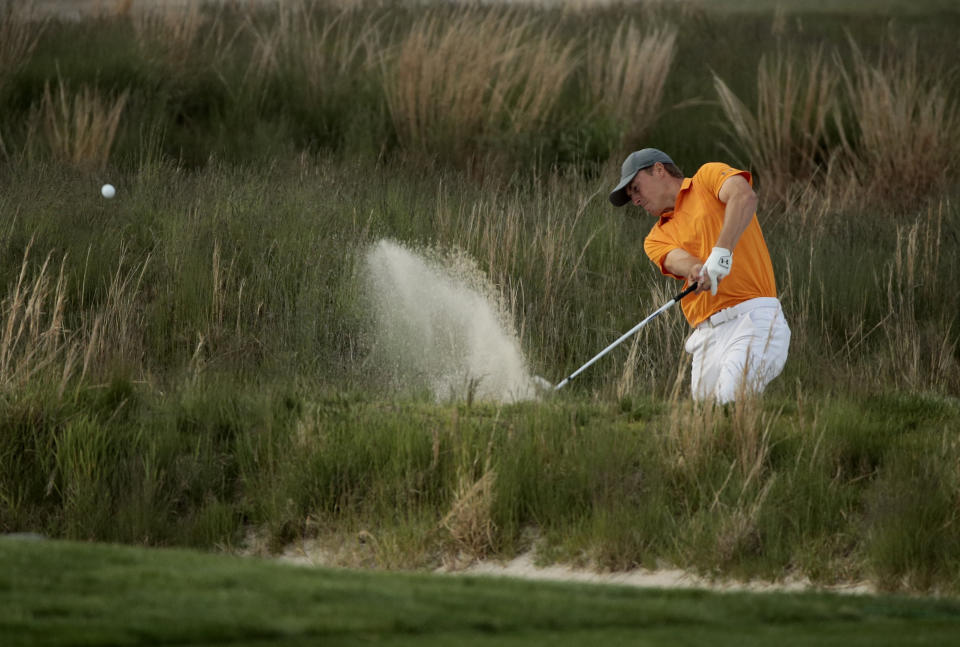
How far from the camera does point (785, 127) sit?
17.3 metres

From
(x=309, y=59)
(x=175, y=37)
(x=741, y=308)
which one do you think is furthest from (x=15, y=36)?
(x=741, y=308)

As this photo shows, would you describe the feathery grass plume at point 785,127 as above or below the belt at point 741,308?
above

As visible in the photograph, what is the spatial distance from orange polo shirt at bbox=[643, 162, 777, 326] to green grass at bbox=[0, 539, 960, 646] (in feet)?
10.1

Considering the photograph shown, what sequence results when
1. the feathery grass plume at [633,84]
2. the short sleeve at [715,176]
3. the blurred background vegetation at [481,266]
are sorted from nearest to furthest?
the blurred background vegetation at [481,266] < the short sleeve at [715,176] < the feathery grass plume at [633,84]

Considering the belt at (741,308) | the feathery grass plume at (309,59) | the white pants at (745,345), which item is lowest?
the white pants at (745,345)

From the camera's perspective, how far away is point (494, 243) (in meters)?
11.5

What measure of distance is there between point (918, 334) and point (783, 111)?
294 inches

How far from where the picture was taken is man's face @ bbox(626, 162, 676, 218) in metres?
8.28

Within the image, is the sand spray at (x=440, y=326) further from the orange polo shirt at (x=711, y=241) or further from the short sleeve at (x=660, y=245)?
the orange polo shirt at (x=711, y=241)

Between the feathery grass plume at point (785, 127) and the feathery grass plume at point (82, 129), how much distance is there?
25.3 ft

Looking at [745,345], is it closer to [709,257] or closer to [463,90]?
[709,257]

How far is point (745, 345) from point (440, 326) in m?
3.20

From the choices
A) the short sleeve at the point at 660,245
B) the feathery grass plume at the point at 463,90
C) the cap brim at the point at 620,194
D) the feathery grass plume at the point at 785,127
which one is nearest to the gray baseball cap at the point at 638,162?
the cap brim at the point at 620,194

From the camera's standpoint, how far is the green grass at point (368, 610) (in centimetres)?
416
